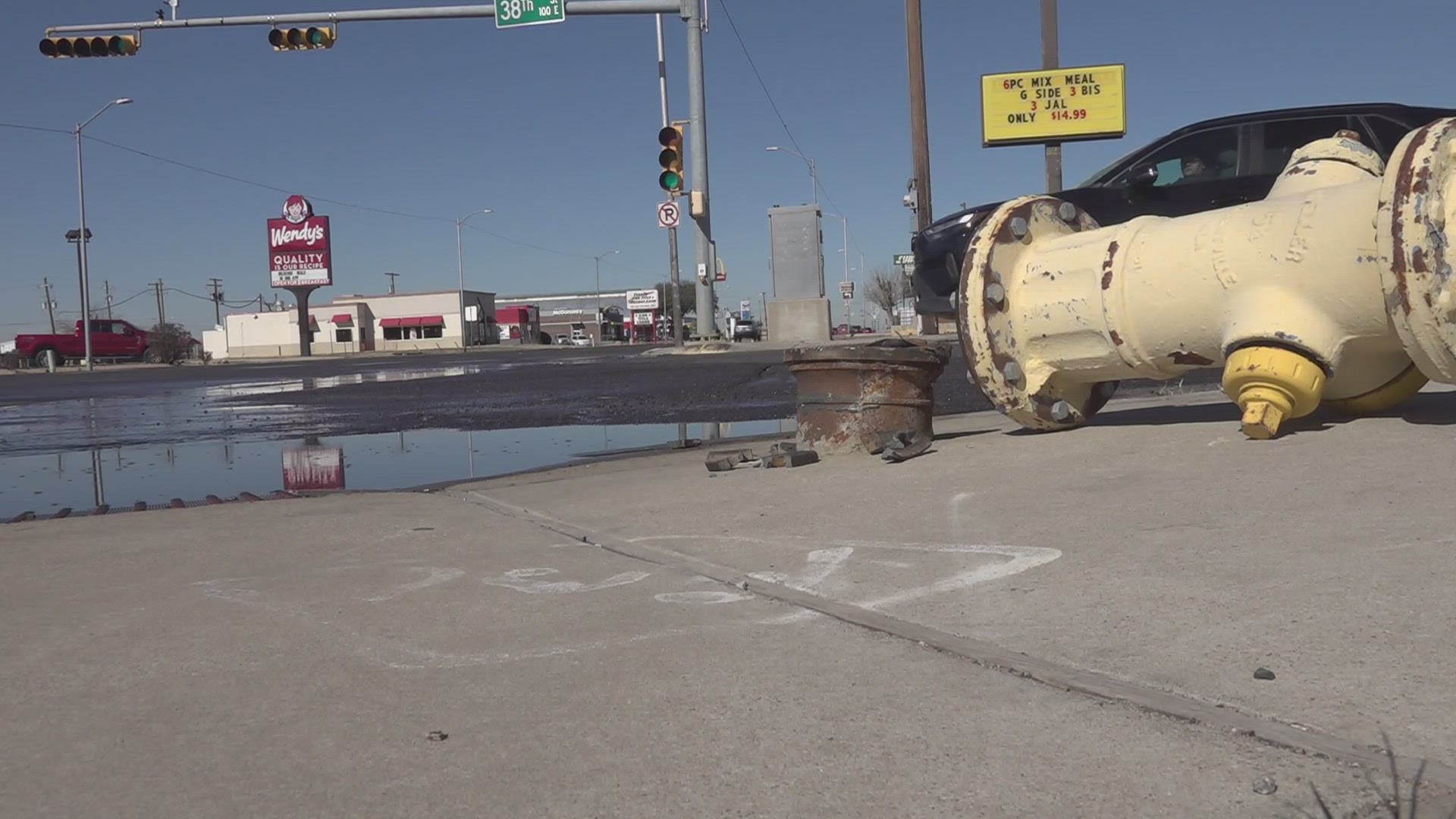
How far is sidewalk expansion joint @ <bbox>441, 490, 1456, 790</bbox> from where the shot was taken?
2307 mm

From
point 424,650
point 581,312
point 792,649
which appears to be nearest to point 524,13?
point 424,650

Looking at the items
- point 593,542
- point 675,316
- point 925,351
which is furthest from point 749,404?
point 675,316

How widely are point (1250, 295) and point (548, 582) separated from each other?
3227 mm

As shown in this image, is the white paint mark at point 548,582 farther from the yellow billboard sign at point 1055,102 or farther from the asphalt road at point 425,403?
the yellow billboard sign at point 1055,102

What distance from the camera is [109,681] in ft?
10.5

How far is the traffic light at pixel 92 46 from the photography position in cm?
1973

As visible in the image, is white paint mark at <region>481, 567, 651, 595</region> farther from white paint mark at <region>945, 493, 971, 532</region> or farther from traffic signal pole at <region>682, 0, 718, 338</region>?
traffic signal pole at <region>682, 0, 718, 338</region>

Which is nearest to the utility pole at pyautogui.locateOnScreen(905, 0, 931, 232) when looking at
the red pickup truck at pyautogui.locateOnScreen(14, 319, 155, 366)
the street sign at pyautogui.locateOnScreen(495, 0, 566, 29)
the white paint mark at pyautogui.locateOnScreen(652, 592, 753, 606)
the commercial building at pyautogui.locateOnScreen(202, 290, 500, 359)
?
the street sign at pyautogui.locateOnScreen(495, 0, 566, 29)

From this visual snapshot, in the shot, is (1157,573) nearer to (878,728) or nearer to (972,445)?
(878,728)

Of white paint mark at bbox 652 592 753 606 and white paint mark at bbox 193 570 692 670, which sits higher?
white paint mark at bbox 652 592 753 606

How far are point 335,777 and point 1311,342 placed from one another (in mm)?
4192

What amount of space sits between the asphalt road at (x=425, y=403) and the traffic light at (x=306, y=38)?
567cm

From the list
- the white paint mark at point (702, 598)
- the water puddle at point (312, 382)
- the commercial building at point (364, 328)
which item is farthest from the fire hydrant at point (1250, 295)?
the commercial building at point (364, 328)

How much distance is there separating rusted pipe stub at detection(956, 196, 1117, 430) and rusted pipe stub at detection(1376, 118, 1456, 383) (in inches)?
75.0
